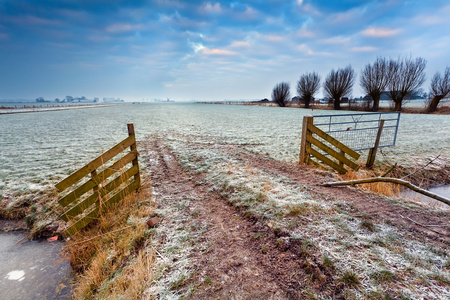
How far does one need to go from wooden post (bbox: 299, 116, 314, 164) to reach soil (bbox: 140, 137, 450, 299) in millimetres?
1272

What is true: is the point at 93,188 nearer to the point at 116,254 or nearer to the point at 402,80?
the point at 116,254

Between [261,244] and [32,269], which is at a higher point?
[261,244]

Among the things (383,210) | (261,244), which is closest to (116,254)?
(261,244)

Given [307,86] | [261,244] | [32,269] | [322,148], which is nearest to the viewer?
[261,244]

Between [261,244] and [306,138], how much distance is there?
4421 millimetres

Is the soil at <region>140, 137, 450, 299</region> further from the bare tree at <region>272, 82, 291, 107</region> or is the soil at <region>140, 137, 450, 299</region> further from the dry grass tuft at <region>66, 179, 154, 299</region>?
the bare tree at <region>272, 82, 291, 107</region>

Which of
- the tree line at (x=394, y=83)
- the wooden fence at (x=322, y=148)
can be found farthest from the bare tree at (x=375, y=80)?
the wooden fence at (x=322, y=148)

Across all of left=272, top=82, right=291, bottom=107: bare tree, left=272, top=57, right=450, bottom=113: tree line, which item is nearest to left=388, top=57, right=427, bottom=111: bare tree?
left=272, top=57, right=450, bottom=113: tree line

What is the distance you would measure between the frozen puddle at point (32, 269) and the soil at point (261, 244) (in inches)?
81.1

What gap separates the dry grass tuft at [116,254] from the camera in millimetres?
2693

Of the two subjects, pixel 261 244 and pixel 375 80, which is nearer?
pixel 261 244

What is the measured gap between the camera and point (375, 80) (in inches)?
1298

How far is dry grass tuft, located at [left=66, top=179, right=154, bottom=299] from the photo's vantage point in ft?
8.84

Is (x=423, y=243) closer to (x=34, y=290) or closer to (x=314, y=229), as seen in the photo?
(x=314, y=229)
